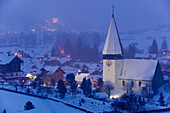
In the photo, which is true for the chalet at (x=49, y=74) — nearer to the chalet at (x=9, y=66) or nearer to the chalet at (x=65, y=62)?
the chalet at (x=9, y=66)

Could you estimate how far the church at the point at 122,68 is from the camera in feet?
135

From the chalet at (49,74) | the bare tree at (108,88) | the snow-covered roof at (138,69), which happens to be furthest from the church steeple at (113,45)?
the chalet at (49,74)

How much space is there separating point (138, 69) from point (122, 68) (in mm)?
2411

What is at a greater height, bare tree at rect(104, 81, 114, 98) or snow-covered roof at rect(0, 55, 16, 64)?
snow-covered roof at rect(0, 55, 16, 64)

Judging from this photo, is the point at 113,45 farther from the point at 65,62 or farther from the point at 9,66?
the point at 65,62

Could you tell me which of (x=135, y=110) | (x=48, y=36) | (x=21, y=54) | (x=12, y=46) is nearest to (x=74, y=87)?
(x=135, y=110)

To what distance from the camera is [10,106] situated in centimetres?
2511

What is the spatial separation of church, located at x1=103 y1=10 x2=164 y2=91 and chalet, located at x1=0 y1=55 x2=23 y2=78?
1567cm

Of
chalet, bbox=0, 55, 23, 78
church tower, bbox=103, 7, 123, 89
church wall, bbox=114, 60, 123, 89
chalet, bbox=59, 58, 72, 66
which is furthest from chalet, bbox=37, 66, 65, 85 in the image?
chalet, bbox=59, 58, 72, 66

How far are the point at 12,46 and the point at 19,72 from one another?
60494 mm

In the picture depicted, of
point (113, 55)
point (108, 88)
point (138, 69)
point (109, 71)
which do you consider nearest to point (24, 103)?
point (108, 88)

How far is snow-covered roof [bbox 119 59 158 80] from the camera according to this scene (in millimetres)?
40750

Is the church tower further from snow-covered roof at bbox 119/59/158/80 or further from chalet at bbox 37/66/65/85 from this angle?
chalet at bbox 37/66/65/85

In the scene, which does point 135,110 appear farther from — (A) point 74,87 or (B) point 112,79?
(B) point 112,79
